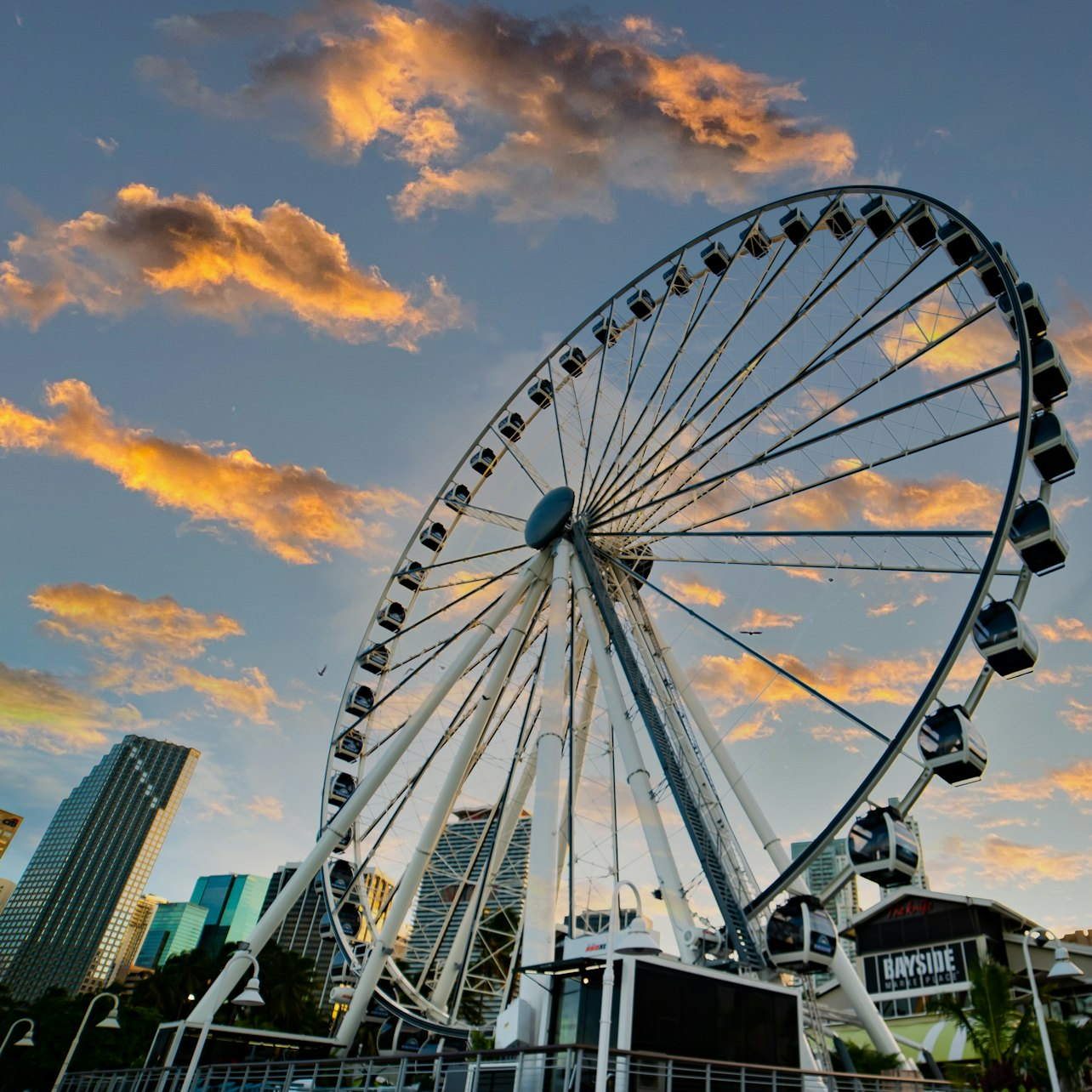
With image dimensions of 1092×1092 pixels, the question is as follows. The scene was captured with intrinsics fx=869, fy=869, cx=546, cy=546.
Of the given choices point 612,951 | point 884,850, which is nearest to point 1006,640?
point 884,850

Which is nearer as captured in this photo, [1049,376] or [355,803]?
[1049,376]

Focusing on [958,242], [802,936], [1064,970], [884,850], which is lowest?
Answer: [802,936]

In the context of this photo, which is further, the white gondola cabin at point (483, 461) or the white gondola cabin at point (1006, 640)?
the white gondola cabin at point (483, 461)

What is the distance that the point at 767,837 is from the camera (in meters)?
20.9

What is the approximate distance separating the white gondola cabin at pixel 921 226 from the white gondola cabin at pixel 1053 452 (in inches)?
275

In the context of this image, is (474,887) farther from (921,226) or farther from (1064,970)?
(921,226)

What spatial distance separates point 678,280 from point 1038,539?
668 inches

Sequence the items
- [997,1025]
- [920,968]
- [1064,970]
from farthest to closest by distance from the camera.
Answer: [920,968] < [997,1025] < [1064,970]

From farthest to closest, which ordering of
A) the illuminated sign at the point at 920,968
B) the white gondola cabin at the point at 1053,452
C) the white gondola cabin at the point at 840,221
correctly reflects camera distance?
the illuminated sign at the point at 920,968 → the white gondola cabin at the point at 840,221 → the white gondola cabin at the point at 1053,452

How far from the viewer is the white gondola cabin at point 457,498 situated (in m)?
34.3

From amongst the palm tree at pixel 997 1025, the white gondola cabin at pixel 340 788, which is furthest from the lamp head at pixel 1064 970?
the white gondola cabin at pixel 340 788

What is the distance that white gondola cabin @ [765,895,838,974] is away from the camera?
15.2 metres

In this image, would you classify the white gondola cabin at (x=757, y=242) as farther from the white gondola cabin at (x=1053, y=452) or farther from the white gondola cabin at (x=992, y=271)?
the white gondola cabin at (x=1053, y=452)

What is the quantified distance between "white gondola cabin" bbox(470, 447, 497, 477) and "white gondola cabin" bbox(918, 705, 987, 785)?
22.1 meters
